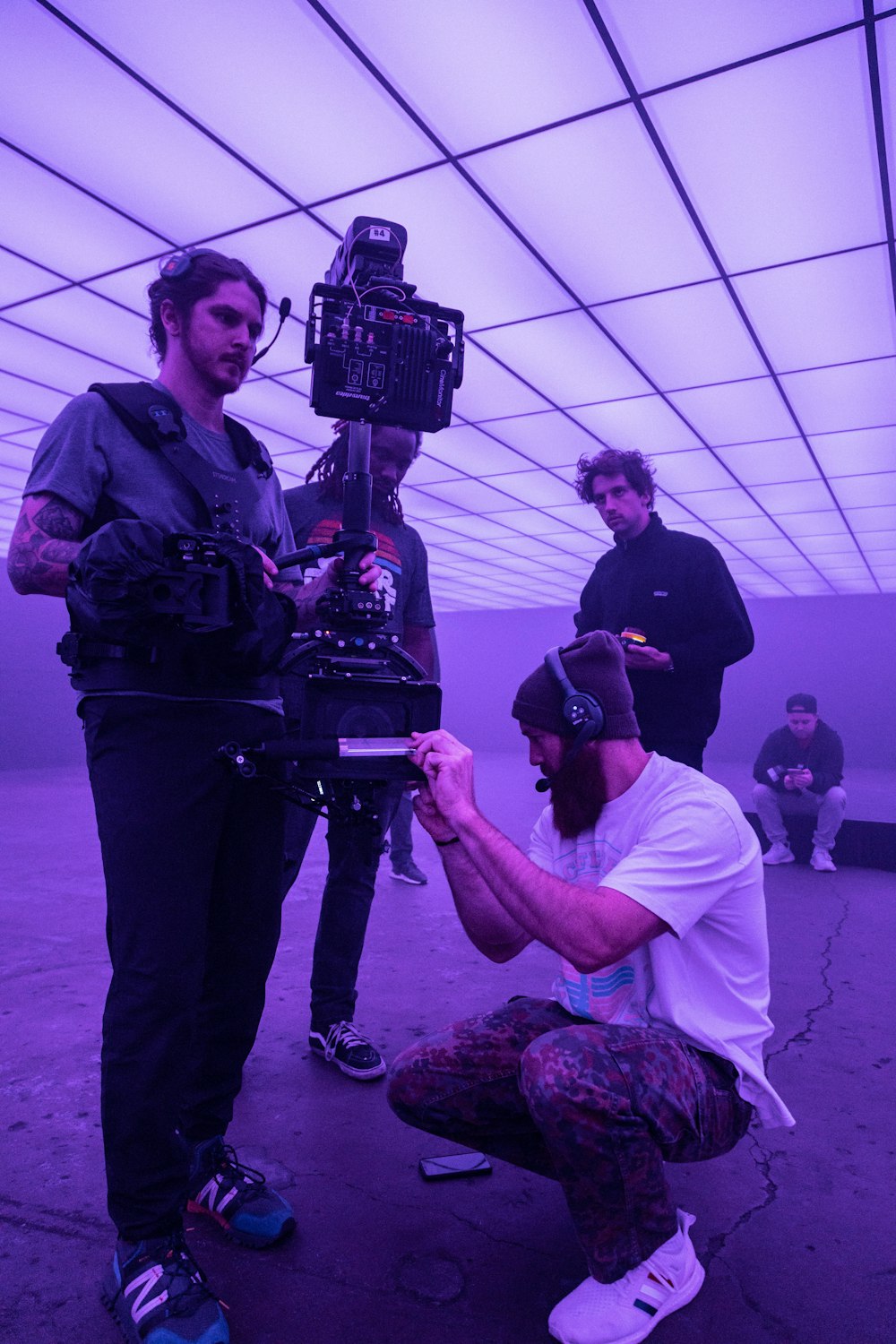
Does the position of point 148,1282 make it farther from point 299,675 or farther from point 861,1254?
point 861,1254

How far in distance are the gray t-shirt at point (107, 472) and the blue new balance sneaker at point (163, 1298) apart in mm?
924

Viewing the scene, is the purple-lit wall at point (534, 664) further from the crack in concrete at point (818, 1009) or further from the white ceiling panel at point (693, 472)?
the crack in concrete at point (818, 1009)

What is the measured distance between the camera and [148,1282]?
2.98 ft

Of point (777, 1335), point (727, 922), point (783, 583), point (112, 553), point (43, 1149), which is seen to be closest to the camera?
point (112, 553)

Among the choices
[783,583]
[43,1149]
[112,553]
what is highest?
[783,583]

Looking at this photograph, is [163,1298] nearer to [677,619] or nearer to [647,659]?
[647,659]

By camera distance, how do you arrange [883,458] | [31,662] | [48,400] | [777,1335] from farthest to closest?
1. [31,662]
2. [883,458]
3. [48,400]
4. [777,1335]

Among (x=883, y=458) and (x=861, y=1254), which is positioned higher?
(x=883, y=458)

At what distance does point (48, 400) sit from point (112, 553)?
4.73 m

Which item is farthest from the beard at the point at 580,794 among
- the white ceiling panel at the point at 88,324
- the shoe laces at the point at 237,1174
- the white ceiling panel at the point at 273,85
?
the white ceiling panel at the point at 88,324

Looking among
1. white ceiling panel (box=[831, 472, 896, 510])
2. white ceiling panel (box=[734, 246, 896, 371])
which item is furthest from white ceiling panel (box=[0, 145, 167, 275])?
white ceiling panel (box=[831, 472, 896, 510])

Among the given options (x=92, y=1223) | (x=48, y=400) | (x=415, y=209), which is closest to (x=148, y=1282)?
(x=92, y=1223)

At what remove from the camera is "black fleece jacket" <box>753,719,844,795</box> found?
4.79m

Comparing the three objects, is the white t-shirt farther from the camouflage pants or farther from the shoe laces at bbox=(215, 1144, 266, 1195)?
the shoe laces at bbox=(215, 1144, 266, 1195)
